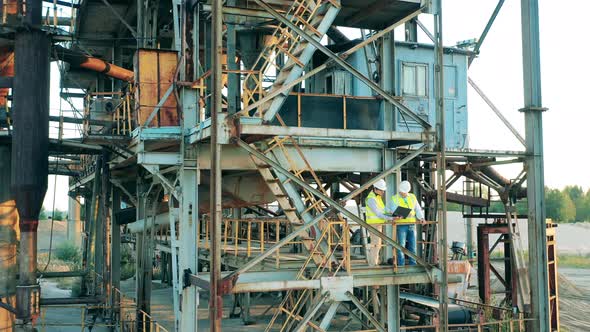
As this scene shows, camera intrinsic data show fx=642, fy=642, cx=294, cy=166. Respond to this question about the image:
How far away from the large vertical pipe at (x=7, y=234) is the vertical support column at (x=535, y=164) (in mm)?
16349

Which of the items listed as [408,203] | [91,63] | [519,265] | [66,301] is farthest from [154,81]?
[519,265]

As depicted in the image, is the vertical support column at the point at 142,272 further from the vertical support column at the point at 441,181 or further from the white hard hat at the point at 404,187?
the vertical support column at the point at 441,181

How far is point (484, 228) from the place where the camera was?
77.2 ft

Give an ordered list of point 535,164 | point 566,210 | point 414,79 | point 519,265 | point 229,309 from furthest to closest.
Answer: point 566,210, point 229,309, point 414,79, point 519,265, point 535,164

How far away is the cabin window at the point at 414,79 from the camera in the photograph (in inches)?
947

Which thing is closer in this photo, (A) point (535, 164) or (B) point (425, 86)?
(A) point (535, 164)

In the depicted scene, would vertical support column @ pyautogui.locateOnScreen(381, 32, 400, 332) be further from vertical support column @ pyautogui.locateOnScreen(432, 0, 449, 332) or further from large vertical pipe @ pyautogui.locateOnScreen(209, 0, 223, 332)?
large vertical pipe @ pyautogui.locateOnScreen(209, 0, 223, 332)

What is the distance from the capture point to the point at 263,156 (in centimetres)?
1134

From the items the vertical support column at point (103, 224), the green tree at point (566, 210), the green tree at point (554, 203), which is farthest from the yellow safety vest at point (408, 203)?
the green tree at point (566, 210)

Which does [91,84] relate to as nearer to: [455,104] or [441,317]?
[455,104]

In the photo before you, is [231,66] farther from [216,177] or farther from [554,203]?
[554,203]

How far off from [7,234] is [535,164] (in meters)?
17.0

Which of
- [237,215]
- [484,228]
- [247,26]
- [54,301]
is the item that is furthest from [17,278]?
[484,228]

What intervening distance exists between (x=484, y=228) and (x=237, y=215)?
9.04 metres
